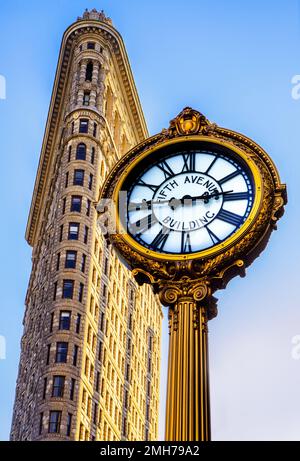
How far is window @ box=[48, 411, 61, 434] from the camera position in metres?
67.0

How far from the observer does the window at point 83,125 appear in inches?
3472

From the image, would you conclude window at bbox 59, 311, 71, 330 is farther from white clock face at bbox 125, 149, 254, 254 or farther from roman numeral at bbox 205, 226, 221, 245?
roman numeral at bbox 205, 226, 221, 245

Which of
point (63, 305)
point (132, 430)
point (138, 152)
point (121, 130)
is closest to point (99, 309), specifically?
point (63, 305)

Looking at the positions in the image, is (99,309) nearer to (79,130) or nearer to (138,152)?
(79,130)

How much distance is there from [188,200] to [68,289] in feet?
216

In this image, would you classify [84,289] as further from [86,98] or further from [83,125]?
[86,98]

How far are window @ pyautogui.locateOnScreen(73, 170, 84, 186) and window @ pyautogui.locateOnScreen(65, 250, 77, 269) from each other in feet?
27.4

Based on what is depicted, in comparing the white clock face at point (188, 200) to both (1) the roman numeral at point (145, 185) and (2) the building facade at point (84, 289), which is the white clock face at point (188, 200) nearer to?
(1) the roman numeral at point (145, 185)

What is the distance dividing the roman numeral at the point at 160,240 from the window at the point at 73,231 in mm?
68918

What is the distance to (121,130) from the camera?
99188mm

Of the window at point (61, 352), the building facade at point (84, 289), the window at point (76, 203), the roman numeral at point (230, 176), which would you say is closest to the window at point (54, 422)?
the building facade at point (84, 289)

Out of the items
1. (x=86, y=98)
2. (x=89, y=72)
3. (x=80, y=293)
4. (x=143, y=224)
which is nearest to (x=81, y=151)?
(x=86, y=98)
